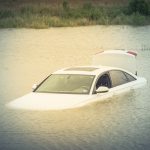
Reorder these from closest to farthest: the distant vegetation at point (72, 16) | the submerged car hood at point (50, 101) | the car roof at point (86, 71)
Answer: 1. the submerged car hood at point (50, 101)
2. the car roof at point (86, 71)
3. the distant vegetation at point (72, 16)

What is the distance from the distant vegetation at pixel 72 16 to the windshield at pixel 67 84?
169 feet

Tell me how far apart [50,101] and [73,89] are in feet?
3.44

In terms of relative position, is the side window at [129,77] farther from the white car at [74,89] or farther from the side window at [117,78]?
the white car at [74,89]

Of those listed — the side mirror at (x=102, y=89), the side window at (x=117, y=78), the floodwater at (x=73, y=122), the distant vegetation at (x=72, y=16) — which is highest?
the side mirror at (x=102, y=89)

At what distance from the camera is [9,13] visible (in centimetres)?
8562

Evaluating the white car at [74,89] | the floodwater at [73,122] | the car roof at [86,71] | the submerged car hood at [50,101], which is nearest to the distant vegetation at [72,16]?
the floodwater at [73,122]

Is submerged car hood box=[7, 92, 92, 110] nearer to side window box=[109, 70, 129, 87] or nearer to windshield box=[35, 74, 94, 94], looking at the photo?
windshield box=[35, 74, 94, 94]

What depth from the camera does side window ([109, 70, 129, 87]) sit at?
20109 millimetres

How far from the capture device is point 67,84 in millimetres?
18844

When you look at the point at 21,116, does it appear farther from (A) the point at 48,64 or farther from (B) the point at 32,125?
(A) the point at 48,64

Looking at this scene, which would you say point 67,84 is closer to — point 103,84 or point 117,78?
point 103,84

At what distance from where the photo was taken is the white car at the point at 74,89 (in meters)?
17.7

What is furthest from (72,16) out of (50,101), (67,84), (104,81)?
(50,101)

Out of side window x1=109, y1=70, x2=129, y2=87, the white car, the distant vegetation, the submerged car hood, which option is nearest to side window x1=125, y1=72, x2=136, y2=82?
side window x1=109, y1=70, x2=129, y2=87
